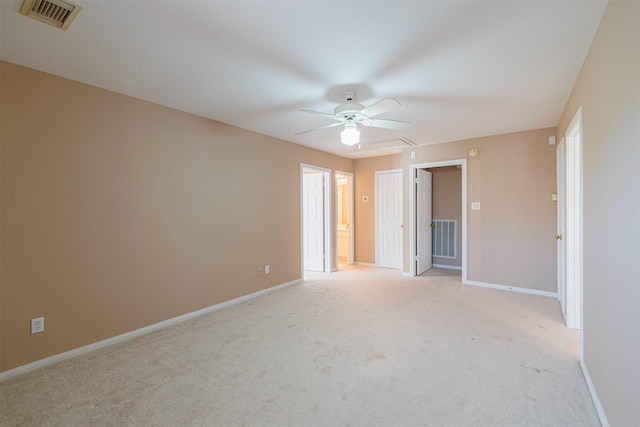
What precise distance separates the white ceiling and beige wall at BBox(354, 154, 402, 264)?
3.17 meters

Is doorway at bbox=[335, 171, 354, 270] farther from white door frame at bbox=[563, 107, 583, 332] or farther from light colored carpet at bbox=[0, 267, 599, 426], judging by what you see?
white door frame at bbox=[563, 107, 583, 332]

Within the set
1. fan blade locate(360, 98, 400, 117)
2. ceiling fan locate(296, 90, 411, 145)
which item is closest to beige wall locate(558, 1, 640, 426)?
fan blade locate(360, 98, 400, 117)

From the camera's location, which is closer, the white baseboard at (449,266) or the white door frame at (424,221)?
the white door frame at (424,221)

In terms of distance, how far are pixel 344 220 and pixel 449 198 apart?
2.48 metres

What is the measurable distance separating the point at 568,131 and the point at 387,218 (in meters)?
3.73

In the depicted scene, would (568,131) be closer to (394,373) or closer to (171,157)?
(394,373)

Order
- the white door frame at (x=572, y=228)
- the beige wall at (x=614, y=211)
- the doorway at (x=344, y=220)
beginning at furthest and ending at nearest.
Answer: the doorway at (x=344, y=220)
the white door frame at (x=572, y=228)
the beige wall at (x=614, y=211)

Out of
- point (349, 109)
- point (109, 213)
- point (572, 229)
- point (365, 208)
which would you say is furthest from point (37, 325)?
point (365, 208)

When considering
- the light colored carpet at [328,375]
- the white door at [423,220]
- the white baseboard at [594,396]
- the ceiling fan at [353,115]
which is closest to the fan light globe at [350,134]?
the ceiling fan at [353,115]

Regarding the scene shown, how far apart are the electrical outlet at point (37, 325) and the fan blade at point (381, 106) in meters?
3.32

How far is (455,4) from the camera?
1.69 metres

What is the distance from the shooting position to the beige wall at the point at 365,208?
6.57 metres

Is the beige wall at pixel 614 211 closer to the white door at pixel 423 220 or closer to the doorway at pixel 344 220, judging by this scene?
the white door at pixel 423 220

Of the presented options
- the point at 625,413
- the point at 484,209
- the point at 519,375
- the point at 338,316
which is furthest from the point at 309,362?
the point at 484,209
